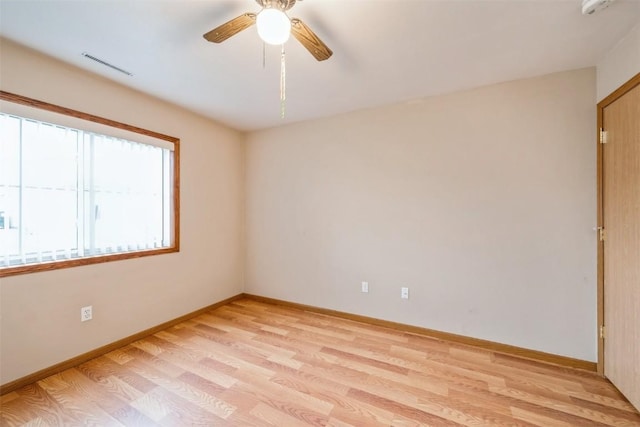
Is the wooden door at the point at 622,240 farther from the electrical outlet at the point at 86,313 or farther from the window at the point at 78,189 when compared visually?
the electrical outlet at the point at 86,313

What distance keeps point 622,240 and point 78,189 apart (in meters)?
4.07

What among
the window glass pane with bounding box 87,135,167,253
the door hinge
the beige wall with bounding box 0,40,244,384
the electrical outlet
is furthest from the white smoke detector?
the electrical outlet

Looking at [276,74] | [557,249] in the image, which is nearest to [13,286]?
[276,74]

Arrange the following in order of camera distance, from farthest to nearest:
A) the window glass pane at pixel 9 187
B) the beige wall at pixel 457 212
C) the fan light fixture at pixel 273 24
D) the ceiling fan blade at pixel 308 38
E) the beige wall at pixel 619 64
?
the beige wall at pixel 457 212
the window glass pane at pixel 9 187
the beige wall at pixel 619 64
the ceiling fan blade at pixel 308 38
the fan light fixture at pixel 273 24

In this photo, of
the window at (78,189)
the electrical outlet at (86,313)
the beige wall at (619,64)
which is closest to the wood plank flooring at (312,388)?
the electrical outlet at (86,313)

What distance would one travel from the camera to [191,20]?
60.4 inches

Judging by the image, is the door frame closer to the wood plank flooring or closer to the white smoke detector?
the wood plank flooring

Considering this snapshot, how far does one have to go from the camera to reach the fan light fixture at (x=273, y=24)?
117 cm

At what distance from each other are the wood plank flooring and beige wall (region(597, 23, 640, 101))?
2102mm

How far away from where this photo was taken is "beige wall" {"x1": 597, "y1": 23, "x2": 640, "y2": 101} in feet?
5.13

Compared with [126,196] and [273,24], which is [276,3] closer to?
[273,24]

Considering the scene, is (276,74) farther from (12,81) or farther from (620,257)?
(620,257)

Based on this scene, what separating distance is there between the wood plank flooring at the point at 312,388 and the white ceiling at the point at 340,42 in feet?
7.77

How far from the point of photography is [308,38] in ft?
4.53
